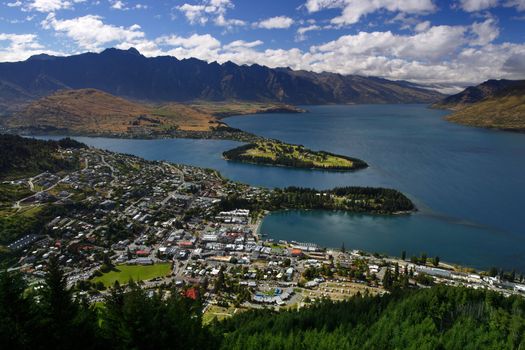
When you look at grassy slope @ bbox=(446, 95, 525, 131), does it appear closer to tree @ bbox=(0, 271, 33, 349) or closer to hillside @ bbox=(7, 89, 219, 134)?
hillside @ bbox=(7, 89, 219, 134)

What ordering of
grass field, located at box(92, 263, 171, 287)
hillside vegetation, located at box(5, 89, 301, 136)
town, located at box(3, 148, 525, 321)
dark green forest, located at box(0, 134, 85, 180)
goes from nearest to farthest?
town, located at box(3, 148, 525, 321)
grass field, located at box(92, 263, 171, 287)
dark green forest, located at box(0, 134, 85, 180)
hillside vegetation, located at box(5, 89, 301, 136)

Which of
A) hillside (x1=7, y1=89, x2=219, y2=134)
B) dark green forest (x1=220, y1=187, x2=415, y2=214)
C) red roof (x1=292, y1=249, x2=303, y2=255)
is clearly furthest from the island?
hillside (x1=7, y1=89, x2=219, y2=134)

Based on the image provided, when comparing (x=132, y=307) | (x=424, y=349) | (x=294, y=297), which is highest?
(x=132, y=307)

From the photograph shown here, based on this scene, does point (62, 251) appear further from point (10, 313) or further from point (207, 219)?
point (10, 313)

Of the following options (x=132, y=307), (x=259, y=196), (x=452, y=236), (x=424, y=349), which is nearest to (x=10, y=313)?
(x=132, y=307)

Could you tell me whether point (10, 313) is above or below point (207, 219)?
above
